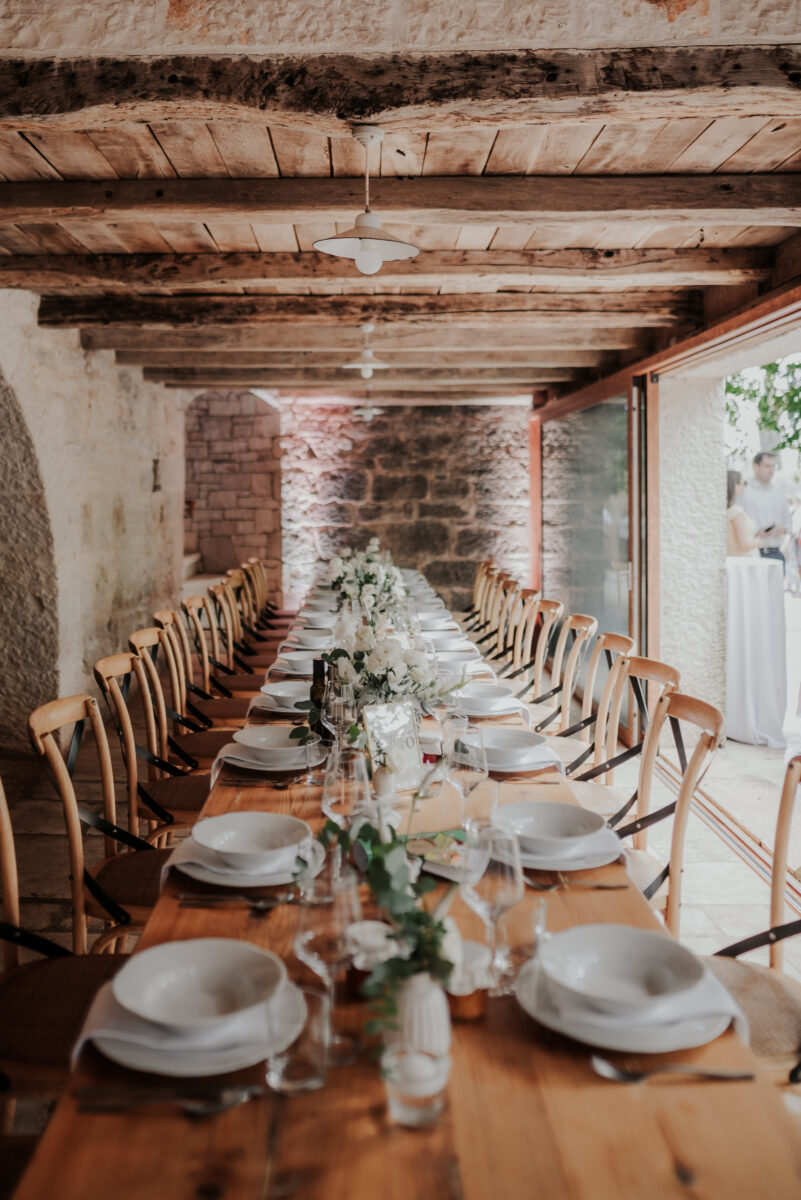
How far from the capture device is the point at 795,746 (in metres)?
5.29

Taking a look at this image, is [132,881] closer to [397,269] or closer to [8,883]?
[8,883]

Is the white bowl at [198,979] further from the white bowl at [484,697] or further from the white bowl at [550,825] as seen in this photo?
the white bowl at [484,697]

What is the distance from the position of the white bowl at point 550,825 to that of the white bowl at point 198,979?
609mm

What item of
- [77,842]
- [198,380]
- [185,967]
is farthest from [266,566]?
[185,967]

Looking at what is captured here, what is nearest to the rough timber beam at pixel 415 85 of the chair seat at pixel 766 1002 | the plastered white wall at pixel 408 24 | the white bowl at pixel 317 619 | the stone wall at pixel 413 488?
the plastered white wall at pixel 408 24

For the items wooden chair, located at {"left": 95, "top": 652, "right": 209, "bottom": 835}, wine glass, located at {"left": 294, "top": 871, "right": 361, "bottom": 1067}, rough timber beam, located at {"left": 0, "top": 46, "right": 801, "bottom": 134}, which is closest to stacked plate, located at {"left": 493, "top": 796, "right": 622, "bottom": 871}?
wine glass, located at {"left": 294, "top": 871, "right": 361, "bottom": 1067}

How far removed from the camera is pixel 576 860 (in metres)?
1.71

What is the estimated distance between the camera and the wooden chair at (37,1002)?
5.19 ft

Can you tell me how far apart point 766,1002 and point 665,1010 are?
73cm

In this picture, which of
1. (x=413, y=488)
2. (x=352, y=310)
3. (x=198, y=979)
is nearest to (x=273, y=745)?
(x=198, y=979)

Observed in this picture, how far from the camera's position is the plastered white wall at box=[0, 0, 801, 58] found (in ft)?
7.43

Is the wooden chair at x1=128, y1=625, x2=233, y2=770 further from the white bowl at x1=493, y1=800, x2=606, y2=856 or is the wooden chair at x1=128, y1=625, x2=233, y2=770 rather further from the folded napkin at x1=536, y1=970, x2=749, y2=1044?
the folded napkin at x1=536, y1=970, x2=749, y2=1044

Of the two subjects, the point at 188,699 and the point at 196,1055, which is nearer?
the point at 196,1055

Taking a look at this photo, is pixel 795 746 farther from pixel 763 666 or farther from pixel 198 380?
pixel 198 380
